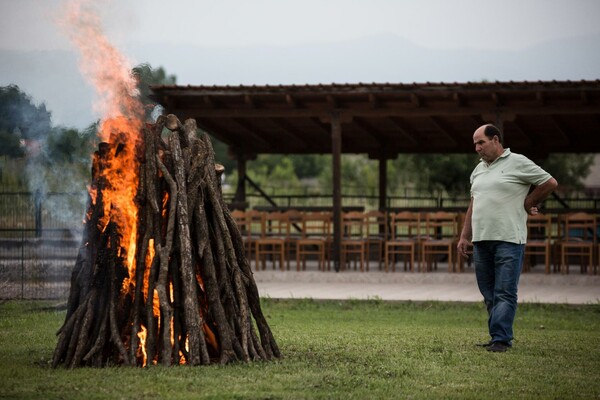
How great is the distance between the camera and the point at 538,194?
879 cm

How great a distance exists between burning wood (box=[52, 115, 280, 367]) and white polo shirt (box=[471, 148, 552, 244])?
2248 mm

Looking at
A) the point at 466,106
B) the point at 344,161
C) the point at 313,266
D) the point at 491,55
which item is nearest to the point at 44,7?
the point at 466,106

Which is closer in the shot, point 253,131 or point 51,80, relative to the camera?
point 51,80

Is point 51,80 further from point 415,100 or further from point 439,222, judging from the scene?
point 439,222

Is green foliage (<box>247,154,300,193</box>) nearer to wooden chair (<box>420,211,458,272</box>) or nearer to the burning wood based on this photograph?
wooden chair (<box>420,211,458,272</box>)

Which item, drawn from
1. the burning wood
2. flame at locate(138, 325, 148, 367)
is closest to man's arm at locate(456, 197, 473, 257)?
the burning wood

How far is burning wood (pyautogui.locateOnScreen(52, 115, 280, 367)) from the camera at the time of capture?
7.62 metres

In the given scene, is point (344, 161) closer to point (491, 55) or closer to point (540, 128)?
point (540, 128)

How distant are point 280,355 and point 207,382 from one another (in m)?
1.42

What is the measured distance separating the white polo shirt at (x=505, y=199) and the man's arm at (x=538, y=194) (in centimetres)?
5

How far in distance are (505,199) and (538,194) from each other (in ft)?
0.96

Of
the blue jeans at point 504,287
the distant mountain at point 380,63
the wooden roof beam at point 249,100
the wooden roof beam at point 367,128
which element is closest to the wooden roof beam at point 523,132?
the wooden roof beam at point 367,128

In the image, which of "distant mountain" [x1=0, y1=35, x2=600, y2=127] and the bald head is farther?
"distant mountain" [x1=0, y1=35, x2=600, y2=127]

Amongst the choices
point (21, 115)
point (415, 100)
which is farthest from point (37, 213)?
point (21, 115)
